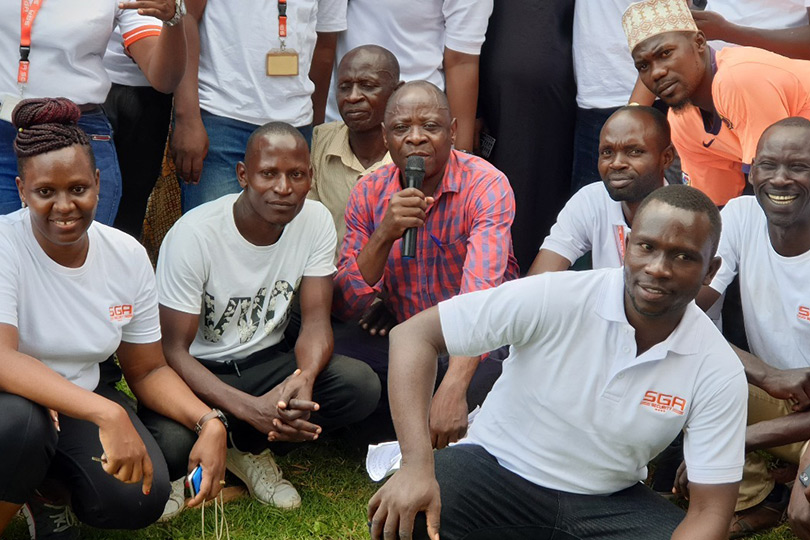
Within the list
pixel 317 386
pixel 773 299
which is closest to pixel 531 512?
pixel 317 386

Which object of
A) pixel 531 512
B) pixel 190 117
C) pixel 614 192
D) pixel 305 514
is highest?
pixel 190 117

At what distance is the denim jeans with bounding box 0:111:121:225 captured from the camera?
4.28 metres

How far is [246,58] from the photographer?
196 inches

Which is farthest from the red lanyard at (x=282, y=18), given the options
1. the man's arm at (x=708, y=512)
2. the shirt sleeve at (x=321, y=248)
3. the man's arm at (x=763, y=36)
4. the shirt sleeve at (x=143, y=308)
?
the man's arm at (x=708, y=512)

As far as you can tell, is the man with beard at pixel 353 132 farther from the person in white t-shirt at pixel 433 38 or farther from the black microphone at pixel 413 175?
the black microphone at pixel 413 175

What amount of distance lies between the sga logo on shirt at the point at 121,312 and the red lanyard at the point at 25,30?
1.03 m

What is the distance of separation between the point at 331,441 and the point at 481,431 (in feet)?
5.04

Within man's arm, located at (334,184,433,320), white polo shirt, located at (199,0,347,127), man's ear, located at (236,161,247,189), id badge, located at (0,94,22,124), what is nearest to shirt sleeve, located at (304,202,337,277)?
man's arm, located at (334,184,433,320)

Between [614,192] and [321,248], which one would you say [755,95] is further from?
[321,248]

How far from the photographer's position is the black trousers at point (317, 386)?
179 inches

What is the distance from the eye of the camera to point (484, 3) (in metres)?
5.46

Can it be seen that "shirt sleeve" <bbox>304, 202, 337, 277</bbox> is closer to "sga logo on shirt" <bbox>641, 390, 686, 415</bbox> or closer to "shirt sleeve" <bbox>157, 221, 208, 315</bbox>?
"shirt sleeve" <bbox>157, 221, 208, 315</bbox>

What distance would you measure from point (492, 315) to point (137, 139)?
253 centimetres

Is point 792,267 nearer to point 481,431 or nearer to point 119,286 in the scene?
point 481,431
